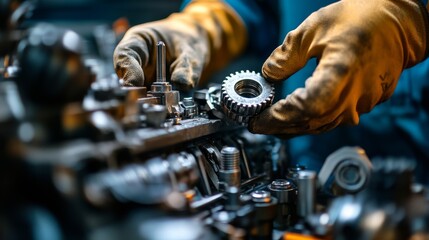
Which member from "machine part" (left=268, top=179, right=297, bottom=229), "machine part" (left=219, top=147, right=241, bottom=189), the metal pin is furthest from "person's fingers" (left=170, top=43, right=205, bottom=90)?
"machine part" (left=268, top=179, right=297, bottom=229)

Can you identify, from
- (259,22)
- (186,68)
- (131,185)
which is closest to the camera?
(131,185)

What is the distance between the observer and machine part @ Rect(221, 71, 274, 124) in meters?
1.64

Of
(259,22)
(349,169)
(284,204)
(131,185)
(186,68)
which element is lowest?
(284,204)

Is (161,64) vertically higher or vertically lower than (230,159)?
higher

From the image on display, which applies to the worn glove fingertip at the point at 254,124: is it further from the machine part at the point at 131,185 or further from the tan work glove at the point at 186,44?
the machine part at the point at 131,185

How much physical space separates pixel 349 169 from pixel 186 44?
3.47ft

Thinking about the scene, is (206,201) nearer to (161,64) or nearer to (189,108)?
(189,108)

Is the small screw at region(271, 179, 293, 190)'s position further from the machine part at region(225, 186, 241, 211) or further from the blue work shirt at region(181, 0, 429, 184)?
the blue work shirt at region(181, 0, 429, 184)

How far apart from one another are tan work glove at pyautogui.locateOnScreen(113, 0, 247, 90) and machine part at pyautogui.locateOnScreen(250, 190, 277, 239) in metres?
0.73

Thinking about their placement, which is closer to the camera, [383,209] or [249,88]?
[383,209]

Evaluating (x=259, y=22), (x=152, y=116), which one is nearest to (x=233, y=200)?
(x=152, y=116)

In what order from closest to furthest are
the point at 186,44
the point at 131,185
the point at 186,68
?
the point at 131,185
the point at 186,68
the point at 186,44

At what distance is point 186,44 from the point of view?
7.36ft

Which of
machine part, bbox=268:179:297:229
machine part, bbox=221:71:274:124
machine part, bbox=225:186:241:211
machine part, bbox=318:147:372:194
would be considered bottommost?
machine part, bbox=268:179:297:229
